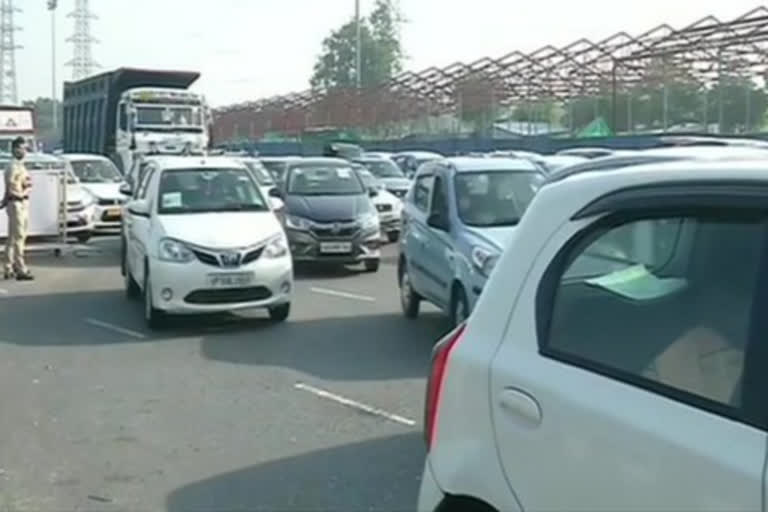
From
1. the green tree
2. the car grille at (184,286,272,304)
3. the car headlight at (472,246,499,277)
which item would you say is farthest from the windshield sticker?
the green tree

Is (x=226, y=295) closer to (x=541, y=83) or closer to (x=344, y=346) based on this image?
(x=344, y=346)

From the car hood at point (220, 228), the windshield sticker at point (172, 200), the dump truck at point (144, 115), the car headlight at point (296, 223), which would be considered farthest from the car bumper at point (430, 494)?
the dump truck at point (144, 115)

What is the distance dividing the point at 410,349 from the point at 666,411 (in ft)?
25.7

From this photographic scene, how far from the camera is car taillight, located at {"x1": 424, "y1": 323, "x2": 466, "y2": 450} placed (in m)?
3.39

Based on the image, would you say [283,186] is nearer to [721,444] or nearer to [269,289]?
[269,289]

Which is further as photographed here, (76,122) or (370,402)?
(76,122)

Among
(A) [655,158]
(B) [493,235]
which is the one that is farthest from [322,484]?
(B) [493,235]

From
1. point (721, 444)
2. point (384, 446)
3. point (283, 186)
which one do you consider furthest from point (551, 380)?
point (283, 186)

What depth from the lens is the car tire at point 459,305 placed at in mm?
9961

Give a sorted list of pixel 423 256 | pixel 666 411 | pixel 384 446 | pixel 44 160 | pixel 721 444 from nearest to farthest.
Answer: pixel 721 444 → pixel 666 411 → pixel 384 446 → pixel 423 256 → pixel 44 160

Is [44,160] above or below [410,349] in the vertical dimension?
above

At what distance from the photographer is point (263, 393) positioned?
8539mm

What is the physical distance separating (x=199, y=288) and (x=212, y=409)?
3404 millimetres

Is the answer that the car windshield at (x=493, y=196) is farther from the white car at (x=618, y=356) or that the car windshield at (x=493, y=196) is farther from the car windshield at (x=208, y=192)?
the white car at (x=618, y=356)
